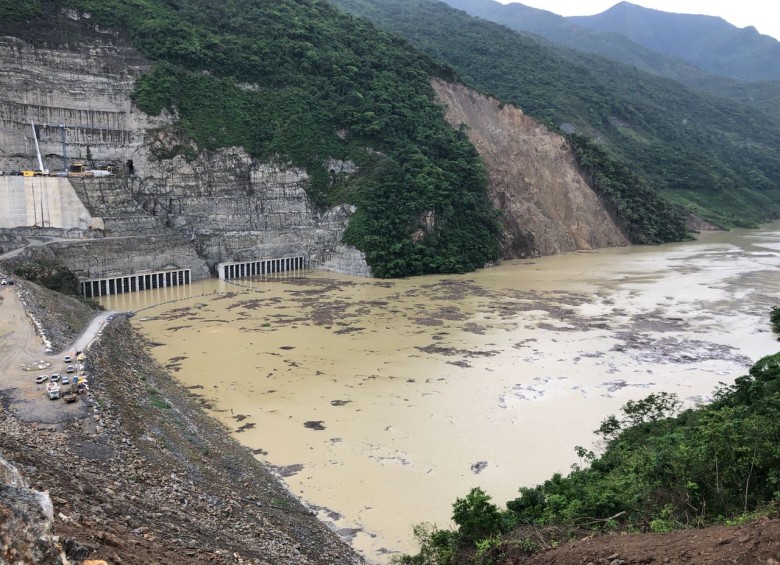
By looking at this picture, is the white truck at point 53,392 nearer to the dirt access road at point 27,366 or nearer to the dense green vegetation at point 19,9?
the dirt access road at point 27,366

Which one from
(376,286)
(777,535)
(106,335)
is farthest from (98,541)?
(376,286)

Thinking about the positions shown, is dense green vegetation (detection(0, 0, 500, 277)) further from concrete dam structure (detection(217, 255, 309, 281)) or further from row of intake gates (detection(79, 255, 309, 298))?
row of intake gates (detection(79, 255, 309, 298))

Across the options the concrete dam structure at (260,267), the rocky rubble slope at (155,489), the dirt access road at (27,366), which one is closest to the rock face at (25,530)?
the rocky rubble slope at (155,489)

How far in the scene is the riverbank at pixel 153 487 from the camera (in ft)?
36.5

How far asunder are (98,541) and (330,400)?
53.7 ft

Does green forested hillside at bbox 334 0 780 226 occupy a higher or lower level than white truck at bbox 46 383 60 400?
higher

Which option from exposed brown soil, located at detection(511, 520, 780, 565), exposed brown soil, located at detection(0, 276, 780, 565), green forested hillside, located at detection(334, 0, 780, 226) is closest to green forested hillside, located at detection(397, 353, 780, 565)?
exposed brown soil, located at detection(511, 520, 780, 565)

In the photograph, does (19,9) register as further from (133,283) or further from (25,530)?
(25,530)

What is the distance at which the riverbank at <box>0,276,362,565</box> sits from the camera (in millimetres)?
11125

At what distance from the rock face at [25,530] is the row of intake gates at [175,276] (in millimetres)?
42383

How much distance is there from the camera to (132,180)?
187ft

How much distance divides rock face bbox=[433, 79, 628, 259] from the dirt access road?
52.4m

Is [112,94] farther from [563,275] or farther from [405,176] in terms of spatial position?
[563,275]

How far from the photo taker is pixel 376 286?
174ft
